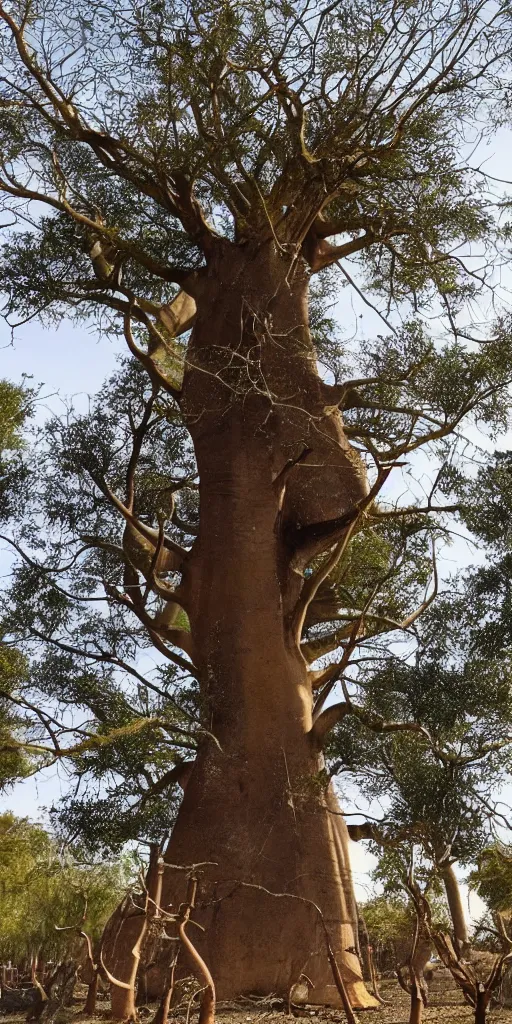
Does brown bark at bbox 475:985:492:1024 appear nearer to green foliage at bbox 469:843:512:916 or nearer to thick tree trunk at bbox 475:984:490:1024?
thick tree trunk at bbox 475:984:490:1024

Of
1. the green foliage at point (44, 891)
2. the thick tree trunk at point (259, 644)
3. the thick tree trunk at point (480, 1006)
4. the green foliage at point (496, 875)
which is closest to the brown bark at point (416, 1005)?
the thick tree trunk at point (480, 1006)

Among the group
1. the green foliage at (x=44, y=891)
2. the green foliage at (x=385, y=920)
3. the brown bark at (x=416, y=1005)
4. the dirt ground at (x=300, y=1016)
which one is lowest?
the dirt ground at (x=300, y=1016)

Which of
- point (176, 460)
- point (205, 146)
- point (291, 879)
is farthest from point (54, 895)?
point (205, 146)

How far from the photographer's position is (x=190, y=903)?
5.10 meters

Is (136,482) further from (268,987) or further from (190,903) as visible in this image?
(190,903)

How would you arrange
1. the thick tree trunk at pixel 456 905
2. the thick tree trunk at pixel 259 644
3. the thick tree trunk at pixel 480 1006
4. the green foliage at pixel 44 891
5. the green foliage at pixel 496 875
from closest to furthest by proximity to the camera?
the thick tree trunk at pixel 480 1006 → the thick tree trunk at pixel 259 644 → the green foliage at pixel 496 875 → the thick tree trunk at pixel 456 905 → the green foliage at pixel 44 891

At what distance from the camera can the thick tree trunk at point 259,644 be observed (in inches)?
289

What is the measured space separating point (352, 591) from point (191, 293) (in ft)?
11.3

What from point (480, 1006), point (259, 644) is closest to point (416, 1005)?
point (480, 1006)

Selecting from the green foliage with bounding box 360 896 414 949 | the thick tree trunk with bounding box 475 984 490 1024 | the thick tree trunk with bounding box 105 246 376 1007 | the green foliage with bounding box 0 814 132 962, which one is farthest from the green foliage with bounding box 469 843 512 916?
the green foliage with bounding box 0 814 132 962

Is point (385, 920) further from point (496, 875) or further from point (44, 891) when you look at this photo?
point (44, 891)

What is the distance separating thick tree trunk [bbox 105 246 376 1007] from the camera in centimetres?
734

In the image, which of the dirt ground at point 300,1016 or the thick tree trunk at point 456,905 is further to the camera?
the thick tree trunk at point 456,905

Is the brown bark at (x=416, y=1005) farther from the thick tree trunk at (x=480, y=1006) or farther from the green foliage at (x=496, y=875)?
the green foliage at (x=496, y=875)
